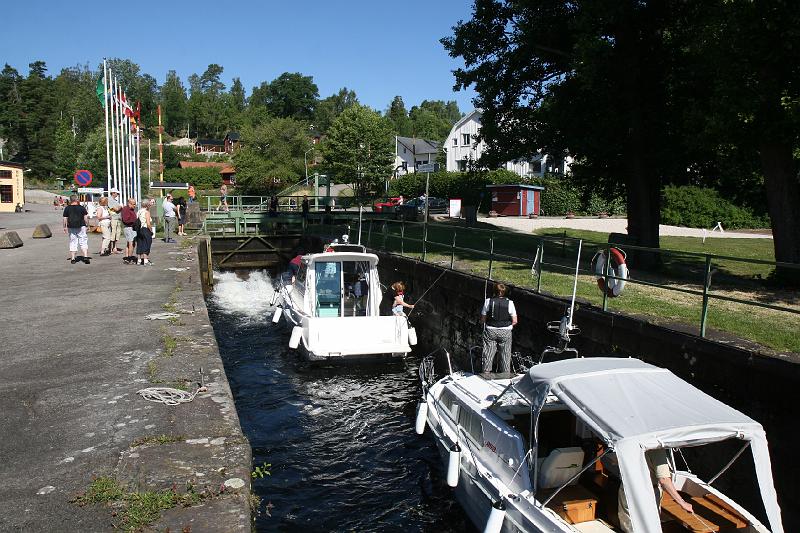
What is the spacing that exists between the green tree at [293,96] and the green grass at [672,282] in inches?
5160

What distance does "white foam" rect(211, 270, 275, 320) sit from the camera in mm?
23328

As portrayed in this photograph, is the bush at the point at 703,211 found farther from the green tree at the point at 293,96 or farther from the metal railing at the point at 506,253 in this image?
the green tree at the point at 293,96

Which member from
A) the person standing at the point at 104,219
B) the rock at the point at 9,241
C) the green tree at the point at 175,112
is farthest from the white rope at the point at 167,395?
the green tree at the point at 175,112

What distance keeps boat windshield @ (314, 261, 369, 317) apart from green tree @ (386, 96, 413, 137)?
13305 cm

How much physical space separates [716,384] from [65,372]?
8659 mm

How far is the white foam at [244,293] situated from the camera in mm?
23328

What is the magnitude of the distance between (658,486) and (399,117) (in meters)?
164

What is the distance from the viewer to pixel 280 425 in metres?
Answer: 12.0

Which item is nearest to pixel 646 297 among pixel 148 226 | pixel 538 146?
pixel 538 146

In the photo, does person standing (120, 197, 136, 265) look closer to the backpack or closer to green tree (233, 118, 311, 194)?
the backpack

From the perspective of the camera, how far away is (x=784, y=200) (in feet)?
46.3

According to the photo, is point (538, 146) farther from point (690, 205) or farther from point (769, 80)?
point (690, 205)

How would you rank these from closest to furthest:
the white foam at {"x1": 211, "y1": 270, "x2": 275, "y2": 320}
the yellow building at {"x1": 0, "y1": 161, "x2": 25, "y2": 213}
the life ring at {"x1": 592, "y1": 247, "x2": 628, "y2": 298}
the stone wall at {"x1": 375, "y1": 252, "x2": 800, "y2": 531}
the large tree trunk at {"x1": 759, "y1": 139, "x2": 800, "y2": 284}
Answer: the stone wall at {"x1": 375, "y1": 252, "x2": 800, "y2": 531}
the life ring at {"x1": 592, "y1": 247, "x2": 628, "y2": 298}
the large tree trunk at {"x1": 759, "y1": 139, "x2": 800, "y2": 284}
the white foam at {"x1": 211, "y1": 270, "x2": 275, "y2": 320}
the yellow building at {"x1": 0, "y1": 161, "x2": 25, "y2": 213}

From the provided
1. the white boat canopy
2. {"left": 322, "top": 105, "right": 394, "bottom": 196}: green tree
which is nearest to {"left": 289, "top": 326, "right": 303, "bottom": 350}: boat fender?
the white boat canopy
